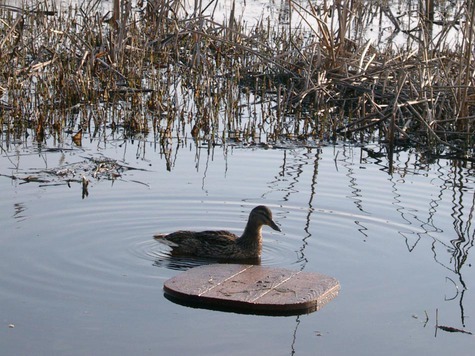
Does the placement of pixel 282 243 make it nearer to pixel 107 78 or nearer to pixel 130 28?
pixel 107 78

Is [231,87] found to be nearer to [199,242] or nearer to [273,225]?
[273,225]

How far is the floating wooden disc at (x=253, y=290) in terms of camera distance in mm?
6230

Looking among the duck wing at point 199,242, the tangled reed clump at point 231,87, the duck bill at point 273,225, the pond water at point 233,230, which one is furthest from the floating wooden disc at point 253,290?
the tangled reed clump at point 231,87

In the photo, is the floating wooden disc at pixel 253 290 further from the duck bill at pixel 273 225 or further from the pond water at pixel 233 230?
the duck bill at pixel 273 225

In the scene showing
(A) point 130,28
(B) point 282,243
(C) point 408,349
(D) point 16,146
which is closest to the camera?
(C) point 408,349

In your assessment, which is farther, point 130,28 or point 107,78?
point 130,28

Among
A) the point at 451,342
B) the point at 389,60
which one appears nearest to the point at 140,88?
the point at 389,60

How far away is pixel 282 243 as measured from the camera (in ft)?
26.2

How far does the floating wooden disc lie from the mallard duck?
1.91ft

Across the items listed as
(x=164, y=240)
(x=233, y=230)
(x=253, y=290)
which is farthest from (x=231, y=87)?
(x=253, y=290)

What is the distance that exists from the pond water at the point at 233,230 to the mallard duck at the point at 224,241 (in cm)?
10

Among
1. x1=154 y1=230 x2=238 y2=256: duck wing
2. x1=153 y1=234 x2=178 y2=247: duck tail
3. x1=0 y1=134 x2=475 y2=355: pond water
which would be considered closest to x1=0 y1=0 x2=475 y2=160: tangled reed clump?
x1=0 y1=134 x2=475 y2=355: pond water

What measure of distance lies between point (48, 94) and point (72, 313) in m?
6.73

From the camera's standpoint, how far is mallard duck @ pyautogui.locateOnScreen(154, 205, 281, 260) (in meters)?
7.54
